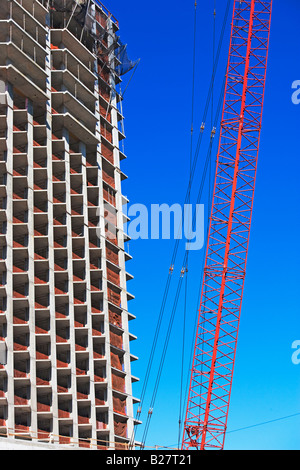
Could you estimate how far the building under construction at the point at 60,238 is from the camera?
329 ft

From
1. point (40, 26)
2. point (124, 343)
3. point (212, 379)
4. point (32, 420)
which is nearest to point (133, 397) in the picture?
point (124, 343)

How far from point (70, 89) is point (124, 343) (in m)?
38.1

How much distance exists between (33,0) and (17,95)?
16304mm

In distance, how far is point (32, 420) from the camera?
9562cm

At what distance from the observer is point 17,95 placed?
113625 millimetres

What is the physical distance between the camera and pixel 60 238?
11325 centimetres

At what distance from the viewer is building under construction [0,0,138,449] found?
100 meters
